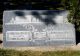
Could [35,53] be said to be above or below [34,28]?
below

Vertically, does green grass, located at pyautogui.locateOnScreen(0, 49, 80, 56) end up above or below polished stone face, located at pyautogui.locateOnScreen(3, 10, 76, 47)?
below

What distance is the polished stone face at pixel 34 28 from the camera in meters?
10.0

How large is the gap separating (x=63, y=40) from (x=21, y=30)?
1511 mm

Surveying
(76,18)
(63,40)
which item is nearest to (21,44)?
(63,40)

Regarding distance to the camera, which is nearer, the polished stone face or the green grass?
the green grass

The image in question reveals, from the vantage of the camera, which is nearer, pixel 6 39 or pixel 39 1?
pixel 6 39

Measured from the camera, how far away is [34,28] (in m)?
10.1

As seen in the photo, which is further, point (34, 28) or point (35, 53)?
point (34, 28)

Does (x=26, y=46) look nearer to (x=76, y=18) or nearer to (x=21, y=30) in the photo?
(x=21, y=30)

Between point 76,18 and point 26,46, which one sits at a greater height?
point 76,18

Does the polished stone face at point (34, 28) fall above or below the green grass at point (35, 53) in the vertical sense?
above

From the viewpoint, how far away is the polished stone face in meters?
10.0

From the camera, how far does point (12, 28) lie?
10062mm

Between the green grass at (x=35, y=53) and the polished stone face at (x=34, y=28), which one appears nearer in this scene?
the green grass at (x=35, y=53)
